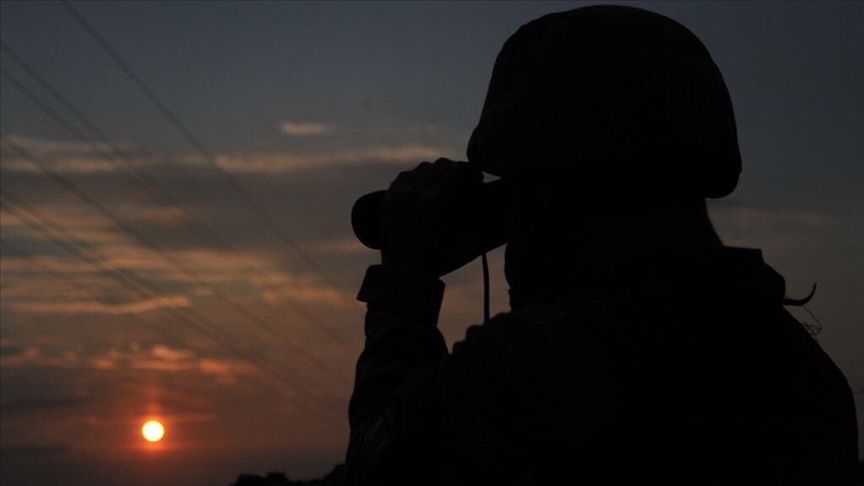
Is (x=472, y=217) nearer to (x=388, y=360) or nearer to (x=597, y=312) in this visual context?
(x=388, y=360)

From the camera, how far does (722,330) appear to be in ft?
9.93

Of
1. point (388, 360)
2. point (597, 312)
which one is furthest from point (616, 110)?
point (388, 360)

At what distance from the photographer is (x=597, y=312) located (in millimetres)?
2949

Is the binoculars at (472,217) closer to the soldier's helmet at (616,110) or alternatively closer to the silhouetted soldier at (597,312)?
the silhouetted soldier at (597,312)

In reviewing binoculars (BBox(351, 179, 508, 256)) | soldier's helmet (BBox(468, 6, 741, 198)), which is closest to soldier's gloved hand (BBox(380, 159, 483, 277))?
binoculars (BBox(351, 179, 508, 256))

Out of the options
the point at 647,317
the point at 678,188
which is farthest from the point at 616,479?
the point at 678,188

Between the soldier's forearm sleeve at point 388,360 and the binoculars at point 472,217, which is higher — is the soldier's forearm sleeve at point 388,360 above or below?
below

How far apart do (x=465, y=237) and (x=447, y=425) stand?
751 millimetres

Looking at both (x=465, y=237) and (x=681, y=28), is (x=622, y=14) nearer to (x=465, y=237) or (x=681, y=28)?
(x=681, y=28)

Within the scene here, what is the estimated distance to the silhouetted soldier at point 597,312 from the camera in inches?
115

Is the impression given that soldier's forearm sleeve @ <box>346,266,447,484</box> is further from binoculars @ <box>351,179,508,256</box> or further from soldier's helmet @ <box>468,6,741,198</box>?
soldier's helmet @ <box>468,6,741,198</box>

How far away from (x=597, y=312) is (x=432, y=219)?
735 mm

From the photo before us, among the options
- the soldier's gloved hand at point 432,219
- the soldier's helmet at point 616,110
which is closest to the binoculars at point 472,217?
the soldier's gloved hand at point 432,219

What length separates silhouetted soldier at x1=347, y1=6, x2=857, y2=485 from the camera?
9.55ft
